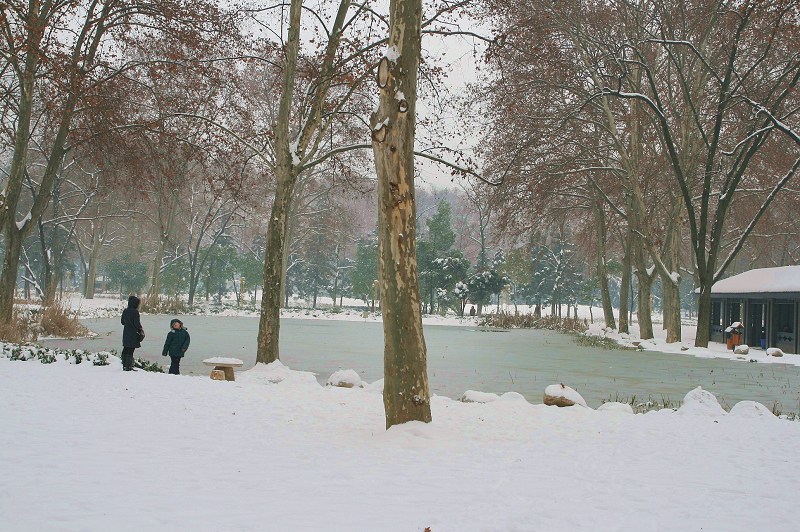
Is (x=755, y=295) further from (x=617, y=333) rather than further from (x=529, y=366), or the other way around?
(x=529, y=366)

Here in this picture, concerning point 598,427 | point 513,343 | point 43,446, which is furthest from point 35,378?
point 513,343

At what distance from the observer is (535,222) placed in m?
27.7

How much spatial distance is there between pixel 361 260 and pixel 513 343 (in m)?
36.7

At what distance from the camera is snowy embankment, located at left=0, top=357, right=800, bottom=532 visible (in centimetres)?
431

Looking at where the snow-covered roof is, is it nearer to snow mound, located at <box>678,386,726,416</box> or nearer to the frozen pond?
the frozen pond

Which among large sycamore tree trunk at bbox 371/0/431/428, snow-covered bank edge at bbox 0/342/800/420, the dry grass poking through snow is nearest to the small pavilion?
snow-covered bank edge at bbox 0/342/800/420

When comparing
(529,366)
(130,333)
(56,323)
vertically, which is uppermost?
Answer: (130,333)

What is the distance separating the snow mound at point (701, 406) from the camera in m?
8.76

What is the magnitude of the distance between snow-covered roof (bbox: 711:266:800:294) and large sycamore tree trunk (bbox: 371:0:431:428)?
58.9 ft

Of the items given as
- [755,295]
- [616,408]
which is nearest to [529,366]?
[616,408]

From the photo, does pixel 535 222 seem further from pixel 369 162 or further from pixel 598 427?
pixel 598 427

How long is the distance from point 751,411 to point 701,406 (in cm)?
62

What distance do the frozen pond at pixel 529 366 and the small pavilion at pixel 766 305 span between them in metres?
4.59

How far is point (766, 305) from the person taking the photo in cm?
2398
